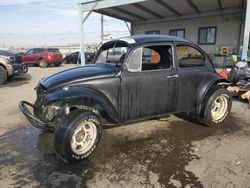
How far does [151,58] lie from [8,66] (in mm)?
8738

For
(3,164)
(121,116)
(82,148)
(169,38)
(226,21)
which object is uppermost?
(226,21)

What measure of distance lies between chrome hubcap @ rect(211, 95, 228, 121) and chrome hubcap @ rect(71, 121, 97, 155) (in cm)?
285

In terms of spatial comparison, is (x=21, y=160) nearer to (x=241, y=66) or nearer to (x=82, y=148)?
(x=82, y=148)

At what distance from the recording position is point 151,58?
5.14m

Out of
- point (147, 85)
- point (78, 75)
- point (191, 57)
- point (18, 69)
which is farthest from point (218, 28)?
point (78, 75)

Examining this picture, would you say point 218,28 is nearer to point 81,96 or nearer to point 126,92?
point 126,92

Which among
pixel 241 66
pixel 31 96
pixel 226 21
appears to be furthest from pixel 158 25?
pixel 31 96

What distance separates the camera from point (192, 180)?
124 inches

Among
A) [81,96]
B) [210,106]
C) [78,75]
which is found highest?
[78,75]

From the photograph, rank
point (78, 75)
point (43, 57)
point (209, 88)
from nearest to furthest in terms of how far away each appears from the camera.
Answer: point (78, 75)
point (209, 88)
point (43, 57)

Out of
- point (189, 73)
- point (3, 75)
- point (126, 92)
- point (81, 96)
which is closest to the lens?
point (81, 96)

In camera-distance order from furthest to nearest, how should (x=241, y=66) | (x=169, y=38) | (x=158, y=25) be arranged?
1. (x=158, y=25)
2. (x=241, y=66)
3. (x=169, y=38)

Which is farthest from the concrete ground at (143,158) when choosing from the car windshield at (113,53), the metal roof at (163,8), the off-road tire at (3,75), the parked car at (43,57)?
the parked car at (43,57)

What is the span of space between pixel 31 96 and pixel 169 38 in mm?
5705
